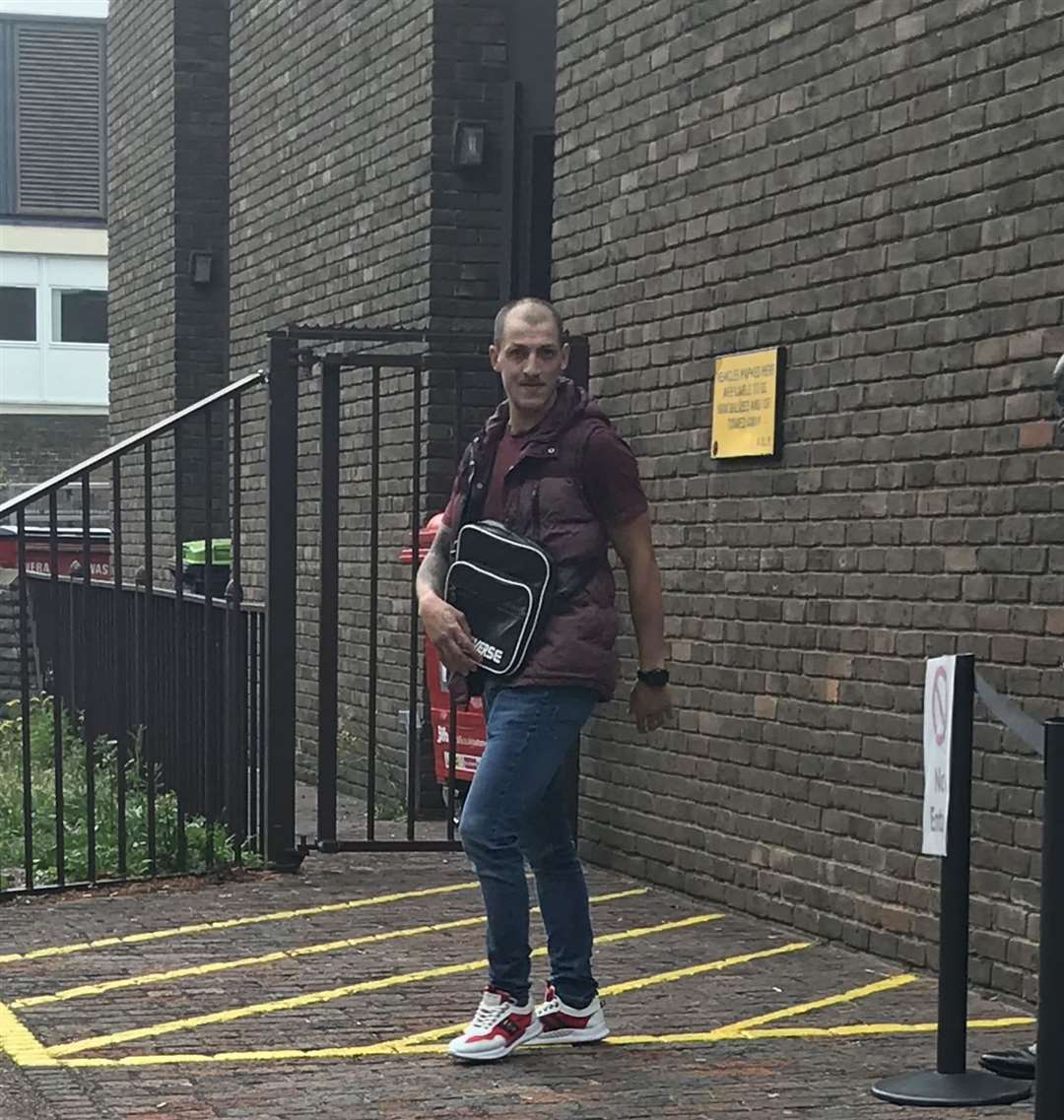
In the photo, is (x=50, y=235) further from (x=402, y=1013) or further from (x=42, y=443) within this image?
(x=402, y=1013)

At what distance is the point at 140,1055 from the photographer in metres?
5.46

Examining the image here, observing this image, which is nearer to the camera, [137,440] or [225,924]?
[225,924]

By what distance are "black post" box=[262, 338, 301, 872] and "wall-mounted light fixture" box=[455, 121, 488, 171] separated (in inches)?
102

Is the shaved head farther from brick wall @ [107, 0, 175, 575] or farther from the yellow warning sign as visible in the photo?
brick wall @ [107, 0, 175, 575]

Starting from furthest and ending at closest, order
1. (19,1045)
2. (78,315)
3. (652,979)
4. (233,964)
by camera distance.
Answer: (78,315) → (233,964) → (652,979) → (19,1045)

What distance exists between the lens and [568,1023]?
18.3 feet

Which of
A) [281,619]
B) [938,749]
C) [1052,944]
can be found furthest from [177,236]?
[1052,944]

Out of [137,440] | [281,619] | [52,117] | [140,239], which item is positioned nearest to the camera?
[137,440]

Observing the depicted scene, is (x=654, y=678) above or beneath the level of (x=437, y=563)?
beneath

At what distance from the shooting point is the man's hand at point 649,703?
553cm

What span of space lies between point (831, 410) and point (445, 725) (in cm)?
298

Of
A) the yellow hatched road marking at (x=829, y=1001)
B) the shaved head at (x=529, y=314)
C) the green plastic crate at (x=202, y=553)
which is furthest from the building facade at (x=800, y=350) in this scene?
the green plastic crate at (x=202, y=553)

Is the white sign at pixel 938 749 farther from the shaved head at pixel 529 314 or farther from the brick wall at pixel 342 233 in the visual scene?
the brick wall at pixel 342 233

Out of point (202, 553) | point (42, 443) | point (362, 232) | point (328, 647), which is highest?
point (362, 232)
